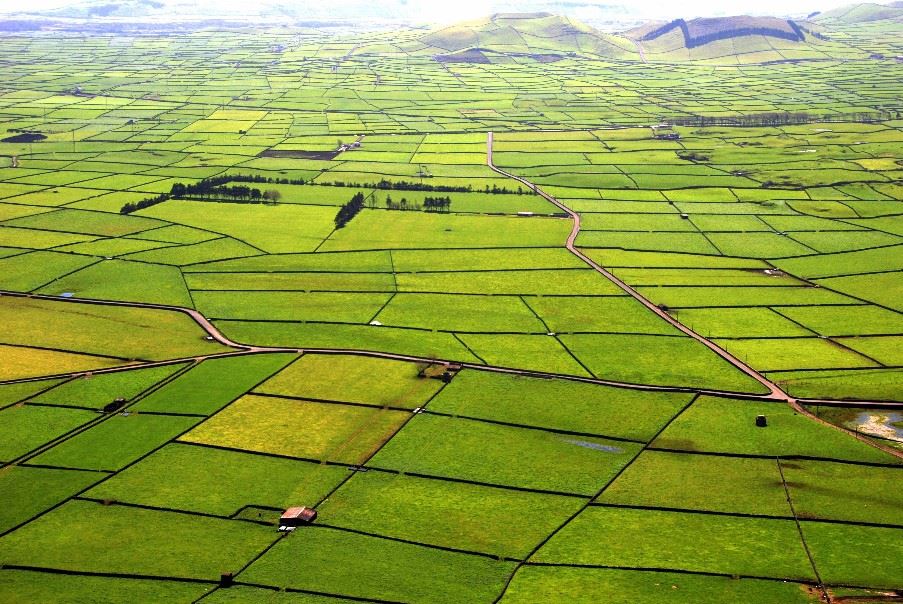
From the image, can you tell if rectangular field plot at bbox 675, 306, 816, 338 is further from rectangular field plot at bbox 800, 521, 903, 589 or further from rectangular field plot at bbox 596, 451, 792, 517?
rectangular field plot at bbox 800, 521, 903, 589

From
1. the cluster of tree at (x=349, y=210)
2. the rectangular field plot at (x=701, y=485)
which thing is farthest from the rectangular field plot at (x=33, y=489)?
the cluster of tree at (x=349, y=210)

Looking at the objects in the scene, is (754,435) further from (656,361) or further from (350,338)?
(350,338)

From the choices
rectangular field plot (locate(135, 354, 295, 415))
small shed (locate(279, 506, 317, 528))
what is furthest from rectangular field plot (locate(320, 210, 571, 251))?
small shed (locate(279, 506, 317, 528))

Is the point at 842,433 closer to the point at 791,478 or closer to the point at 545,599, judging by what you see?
the point at 791,478

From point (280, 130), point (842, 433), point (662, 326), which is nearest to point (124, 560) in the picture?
point (842, 433)

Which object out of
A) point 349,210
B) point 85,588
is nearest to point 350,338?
point 85,588

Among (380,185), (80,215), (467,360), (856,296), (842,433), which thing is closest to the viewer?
(842,433)
